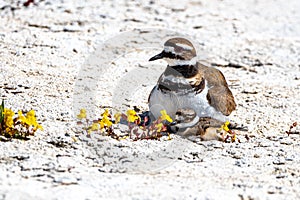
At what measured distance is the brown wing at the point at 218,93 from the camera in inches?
223

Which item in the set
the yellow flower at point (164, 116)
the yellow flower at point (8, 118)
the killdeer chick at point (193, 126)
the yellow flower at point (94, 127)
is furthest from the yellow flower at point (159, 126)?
the yellow flower at point (8, 118)

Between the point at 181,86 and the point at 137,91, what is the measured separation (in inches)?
53.2

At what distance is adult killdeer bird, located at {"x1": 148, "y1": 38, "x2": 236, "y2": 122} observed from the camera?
5.41 m

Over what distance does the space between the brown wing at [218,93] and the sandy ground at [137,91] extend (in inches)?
11.8

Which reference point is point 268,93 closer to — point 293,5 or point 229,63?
point 229,63

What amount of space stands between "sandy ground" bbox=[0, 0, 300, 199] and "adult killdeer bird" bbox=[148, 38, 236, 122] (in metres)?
0.34

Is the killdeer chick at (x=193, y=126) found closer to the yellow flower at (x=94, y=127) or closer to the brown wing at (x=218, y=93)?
the brown wing at (x=218, y=93)

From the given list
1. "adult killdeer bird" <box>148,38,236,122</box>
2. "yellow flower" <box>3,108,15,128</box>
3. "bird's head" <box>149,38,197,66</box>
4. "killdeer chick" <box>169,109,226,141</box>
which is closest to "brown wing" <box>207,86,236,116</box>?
"adult killdeer bird" <box>148,38,236,122</box>

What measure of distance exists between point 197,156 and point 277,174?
0.73 metres

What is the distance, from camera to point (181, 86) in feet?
17.7

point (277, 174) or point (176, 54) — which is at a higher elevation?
point (176, 54)

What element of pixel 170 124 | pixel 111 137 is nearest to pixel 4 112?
pixel 111 137

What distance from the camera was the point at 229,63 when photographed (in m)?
7.86

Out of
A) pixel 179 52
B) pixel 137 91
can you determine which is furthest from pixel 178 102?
pixel 137 91
